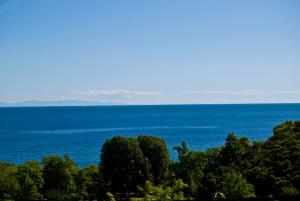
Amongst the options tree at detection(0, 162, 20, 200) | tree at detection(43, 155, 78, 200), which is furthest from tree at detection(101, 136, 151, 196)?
tree at detection(0, 162, 20, 200)

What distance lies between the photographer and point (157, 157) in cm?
3944

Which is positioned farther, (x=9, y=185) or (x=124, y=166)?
(x=124, y=166)

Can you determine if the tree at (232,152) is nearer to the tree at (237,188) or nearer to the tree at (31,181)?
the tree at (237,188)

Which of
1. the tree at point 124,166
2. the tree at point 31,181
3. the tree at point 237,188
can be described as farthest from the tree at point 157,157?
the tree at point 237,188

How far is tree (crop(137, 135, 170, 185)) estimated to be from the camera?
3925 cm

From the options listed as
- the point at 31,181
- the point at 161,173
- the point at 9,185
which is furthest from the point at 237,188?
the point at 9,185

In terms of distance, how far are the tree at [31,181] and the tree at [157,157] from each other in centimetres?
1032

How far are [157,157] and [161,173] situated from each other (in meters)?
1.50

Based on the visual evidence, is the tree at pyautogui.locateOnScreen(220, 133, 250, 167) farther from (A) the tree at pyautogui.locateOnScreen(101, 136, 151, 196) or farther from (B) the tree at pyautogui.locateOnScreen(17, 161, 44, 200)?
(B) the tree at pyautogui.locateOnScreen(17, 161, 44, 200)

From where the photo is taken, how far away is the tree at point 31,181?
31.5 m

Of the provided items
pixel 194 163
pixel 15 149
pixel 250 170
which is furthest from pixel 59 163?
pixel 15 149

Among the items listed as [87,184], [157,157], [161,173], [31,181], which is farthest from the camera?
[157,157]

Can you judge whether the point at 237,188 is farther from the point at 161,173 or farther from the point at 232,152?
the point at 161,173

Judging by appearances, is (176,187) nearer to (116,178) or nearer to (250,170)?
(250,170)
